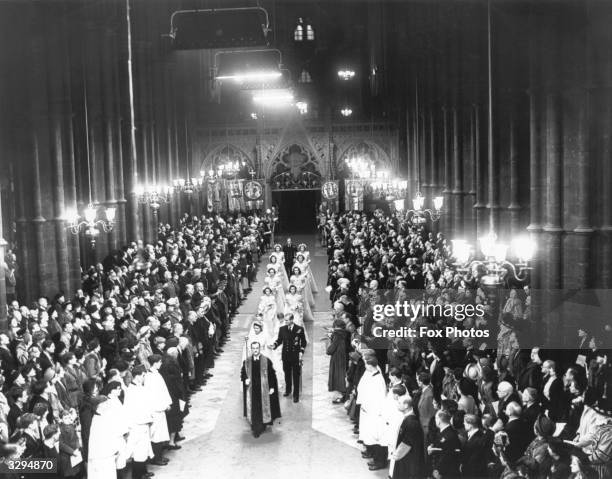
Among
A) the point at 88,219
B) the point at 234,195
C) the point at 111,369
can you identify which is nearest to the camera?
the point at 111,369

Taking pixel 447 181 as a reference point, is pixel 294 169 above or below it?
above

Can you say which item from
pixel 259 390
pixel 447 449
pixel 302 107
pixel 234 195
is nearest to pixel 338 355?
pixel 259 390

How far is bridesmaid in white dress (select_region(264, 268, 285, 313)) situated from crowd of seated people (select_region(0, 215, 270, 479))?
143cm

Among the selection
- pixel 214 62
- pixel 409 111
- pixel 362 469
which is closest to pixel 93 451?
pixel 362 469

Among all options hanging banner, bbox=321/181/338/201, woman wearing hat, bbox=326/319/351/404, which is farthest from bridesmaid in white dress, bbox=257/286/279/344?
hanging banner, bbox=321/181/338/201

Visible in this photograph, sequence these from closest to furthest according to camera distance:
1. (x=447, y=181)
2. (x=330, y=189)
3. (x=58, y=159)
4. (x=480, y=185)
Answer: (x=58, y=159) → (x=480, y=185) → (x=447, y=181) → (x=330, y=189)

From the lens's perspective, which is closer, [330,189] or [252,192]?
[330,189]

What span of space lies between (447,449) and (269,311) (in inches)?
451

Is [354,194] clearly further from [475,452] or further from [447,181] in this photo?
[475,452]

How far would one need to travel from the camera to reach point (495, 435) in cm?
1023

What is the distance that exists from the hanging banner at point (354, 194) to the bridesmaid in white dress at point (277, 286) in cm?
2238

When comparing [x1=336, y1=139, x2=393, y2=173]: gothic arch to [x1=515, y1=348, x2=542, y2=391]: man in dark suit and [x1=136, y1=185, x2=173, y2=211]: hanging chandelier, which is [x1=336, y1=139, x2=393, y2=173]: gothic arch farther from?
[x1=515, y1=348, x2=542, y2=391]: man in dark suit

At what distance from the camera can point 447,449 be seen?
33.6 ft

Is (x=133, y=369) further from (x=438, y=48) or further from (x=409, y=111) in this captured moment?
(x=409, y=111)
